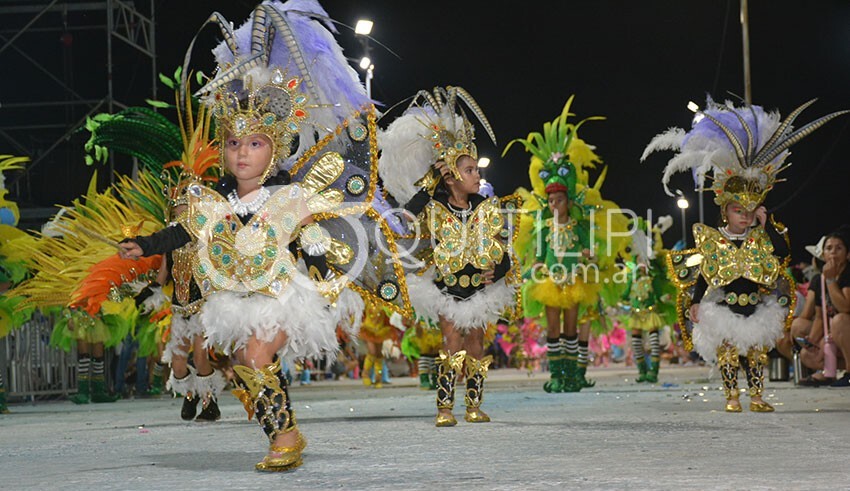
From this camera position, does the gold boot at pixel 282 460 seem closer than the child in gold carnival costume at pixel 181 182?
Yes

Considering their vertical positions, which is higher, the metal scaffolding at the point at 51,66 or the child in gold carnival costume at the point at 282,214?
the metal scaffolding at the point at 51,66

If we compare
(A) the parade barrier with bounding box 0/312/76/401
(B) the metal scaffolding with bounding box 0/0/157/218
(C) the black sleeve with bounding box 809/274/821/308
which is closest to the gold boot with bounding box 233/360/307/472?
(C) the black sleeve with bounding box 809/274/821/308

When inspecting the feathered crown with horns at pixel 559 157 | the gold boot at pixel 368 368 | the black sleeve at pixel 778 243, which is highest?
the feathered crown with horns at pixel 559 157

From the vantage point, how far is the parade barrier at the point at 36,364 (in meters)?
14.7

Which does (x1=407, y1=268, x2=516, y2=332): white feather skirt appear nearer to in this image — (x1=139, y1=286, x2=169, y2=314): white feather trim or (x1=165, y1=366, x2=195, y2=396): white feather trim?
(x1=165, y1=366, x2=195, y2=396): white feather trim

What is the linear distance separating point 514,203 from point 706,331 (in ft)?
5.83

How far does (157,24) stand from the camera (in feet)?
60.3

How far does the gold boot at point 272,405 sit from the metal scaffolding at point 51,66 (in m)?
12.0

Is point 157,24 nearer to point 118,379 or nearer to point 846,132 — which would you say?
point 118,379

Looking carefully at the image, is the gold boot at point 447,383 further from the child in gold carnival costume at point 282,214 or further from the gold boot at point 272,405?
the gold boot at point 272,405

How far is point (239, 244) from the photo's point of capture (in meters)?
5.34

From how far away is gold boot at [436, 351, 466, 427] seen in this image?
755cm

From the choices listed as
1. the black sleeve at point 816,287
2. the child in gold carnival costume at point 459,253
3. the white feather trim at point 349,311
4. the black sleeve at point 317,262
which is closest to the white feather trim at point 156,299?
the child in gold carnival costume at point 459,253

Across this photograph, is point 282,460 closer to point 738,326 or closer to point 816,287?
point 738,326
